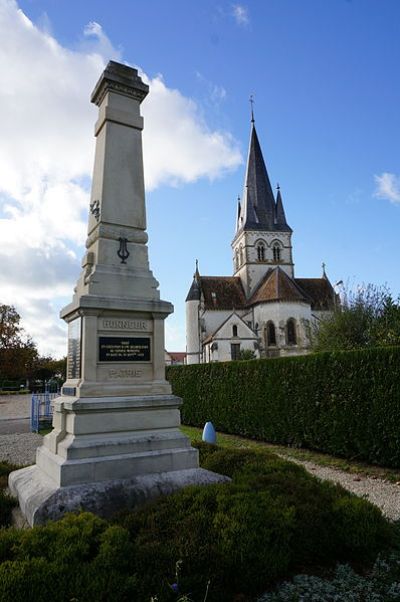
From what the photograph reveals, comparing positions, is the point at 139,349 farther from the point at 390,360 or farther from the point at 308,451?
the point at 308,451

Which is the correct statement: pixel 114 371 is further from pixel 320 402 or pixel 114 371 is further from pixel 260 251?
pixel 260 251

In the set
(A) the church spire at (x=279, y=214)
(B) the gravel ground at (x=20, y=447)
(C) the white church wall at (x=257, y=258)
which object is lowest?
(B) the gravel ground at (x=20, y=447)

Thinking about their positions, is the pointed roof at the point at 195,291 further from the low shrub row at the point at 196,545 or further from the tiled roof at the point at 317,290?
the low shrub row at the point at 196,545

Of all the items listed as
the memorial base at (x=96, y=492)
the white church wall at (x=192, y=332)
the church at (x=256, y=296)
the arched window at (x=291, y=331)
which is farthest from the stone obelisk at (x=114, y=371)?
the white church wall at (x=192, y=332)

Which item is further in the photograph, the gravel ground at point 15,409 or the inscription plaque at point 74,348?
the gravel ground at point 15,409

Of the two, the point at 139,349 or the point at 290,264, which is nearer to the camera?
the point at 139,349

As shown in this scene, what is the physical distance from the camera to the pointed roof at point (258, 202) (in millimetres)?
49844

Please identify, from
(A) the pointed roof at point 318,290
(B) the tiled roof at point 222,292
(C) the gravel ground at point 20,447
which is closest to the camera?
(C) the gravel ground at point 20,447

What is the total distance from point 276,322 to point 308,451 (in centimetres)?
3089

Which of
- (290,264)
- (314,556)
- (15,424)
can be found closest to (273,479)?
(314,556)

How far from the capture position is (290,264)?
49.1 meters

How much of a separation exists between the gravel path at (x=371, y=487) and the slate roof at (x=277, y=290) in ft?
108

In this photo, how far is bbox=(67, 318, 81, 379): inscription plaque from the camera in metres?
5.18

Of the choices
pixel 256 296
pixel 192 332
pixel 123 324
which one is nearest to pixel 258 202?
pixel 256 296
